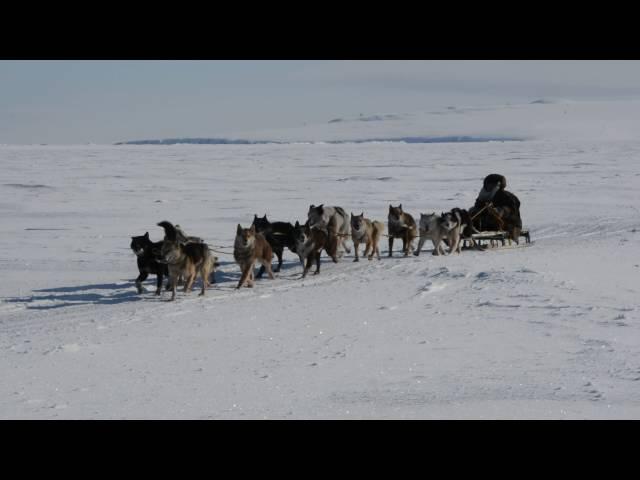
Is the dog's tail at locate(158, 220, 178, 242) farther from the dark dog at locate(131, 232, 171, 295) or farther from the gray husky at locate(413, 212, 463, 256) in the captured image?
the gray husky at locate(413, 212, 463, 256)

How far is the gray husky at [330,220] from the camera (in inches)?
520

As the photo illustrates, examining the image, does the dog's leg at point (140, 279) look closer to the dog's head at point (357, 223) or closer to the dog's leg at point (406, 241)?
the dog's head at point (357, 223)

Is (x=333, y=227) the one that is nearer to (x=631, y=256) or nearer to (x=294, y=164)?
(x=631, y=256)

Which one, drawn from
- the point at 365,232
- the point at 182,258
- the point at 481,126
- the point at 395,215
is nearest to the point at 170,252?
the point at 182,258

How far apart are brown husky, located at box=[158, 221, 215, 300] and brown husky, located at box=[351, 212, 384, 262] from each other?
10.2 ft

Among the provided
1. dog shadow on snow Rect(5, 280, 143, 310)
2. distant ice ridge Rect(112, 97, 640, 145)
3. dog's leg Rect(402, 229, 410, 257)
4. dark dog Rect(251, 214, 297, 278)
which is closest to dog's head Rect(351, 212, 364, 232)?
dog's leg Rect(402, 229, 410, 257)

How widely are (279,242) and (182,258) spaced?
7.11 feet

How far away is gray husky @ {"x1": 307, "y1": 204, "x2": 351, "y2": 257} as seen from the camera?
13211mm

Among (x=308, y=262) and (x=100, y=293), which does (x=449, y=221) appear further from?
(x=100, y=293)

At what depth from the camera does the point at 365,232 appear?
1312cm

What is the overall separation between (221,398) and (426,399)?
4.26ft

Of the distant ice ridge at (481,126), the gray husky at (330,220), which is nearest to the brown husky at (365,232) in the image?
the gray husky at (330,220)

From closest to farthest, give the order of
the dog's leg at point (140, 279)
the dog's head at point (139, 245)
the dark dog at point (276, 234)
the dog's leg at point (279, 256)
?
1. the dog's head at point (139, 245)
2. the dog's leg at point (140, 279)
3. the dark dog at point (276, 234)
4. the dog's leg at point (279, 256)
